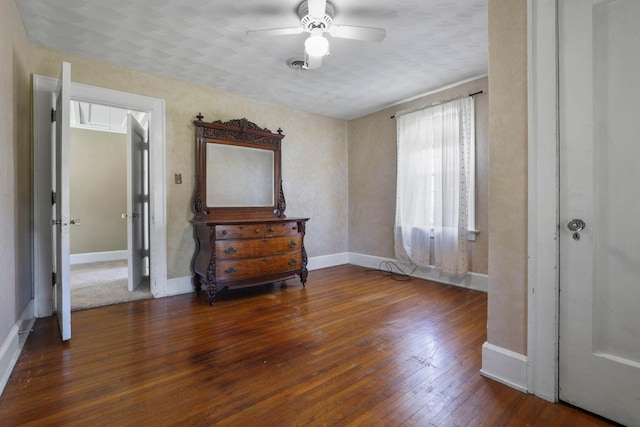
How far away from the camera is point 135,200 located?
3.59 meters

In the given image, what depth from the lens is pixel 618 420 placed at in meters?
1.33

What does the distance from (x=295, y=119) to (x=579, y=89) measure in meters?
3.52

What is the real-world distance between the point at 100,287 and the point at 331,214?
328cm

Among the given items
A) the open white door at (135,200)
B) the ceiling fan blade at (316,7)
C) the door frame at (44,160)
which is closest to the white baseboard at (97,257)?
the open white door at (135,200)

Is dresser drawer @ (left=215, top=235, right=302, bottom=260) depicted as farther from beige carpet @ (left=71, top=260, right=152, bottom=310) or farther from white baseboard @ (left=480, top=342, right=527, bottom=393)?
white baseboard @ (left=480, top=342, right=527, bottom=393)

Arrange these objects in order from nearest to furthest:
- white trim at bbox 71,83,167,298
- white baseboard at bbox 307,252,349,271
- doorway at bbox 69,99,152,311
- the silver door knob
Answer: the silver door knob, white trim at bbox 71,83,167,298, white baseboard at bbox 307,252,349,271, doorway at bbox 69,99,152,311

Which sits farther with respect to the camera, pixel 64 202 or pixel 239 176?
pixel 239 176

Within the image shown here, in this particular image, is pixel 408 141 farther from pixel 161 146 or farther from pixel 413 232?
pixel 161 146

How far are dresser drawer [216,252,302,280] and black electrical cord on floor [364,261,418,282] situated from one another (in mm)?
1340

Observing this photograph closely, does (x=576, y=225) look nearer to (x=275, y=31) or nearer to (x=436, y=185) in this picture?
(x=275, y=31)

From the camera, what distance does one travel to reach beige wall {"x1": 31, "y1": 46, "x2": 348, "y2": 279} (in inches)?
119

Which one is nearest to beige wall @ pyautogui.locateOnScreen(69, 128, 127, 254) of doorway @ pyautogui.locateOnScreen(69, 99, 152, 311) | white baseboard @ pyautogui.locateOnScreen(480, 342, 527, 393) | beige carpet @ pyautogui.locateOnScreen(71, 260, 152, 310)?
doorway @ pyautogui.locateOnScreen(69, 99, 152, 311)

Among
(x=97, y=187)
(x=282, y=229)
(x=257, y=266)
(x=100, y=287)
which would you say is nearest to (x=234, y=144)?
(x=282, y=229)

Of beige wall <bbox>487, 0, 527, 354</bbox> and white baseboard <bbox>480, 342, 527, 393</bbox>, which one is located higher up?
beige wall <bbox>487, 0, 527, 354</bbox>
